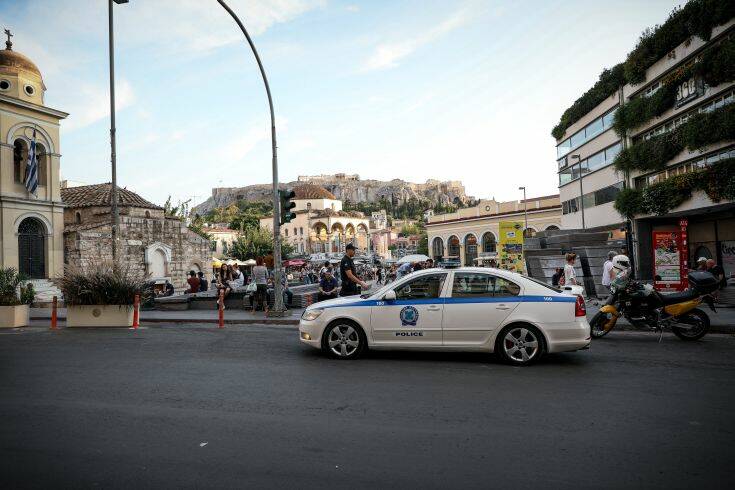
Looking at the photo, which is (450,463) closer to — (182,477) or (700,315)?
(182,477)

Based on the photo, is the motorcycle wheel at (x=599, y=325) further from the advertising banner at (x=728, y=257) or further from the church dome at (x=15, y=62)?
the church dome at (x=15, y=62)

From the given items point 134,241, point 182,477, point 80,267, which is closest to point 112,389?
point 182,477

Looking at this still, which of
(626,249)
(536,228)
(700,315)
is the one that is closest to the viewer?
(700,315)

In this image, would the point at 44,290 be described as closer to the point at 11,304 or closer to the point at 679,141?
the point at 11,304

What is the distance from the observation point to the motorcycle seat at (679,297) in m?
9.53

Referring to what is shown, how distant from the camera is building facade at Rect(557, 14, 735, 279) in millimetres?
21859

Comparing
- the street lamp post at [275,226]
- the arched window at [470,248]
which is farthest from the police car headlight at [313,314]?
the arched window at [470,248]

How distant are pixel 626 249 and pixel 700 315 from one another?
20.3 meters

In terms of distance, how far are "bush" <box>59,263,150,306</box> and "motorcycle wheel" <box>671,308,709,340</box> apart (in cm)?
1197

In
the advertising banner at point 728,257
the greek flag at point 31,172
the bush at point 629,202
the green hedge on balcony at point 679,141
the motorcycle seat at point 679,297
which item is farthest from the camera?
the bush at point 629,202

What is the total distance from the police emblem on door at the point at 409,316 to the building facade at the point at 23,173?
22088 millimetres

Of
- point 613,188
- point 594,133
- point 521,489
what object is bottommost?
point 521,489

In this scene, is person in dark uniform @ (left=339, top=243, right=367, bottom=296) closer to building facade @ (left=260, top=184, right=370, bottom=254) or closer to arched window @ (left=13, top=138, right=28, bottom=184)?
arched window @ (left=13, top=138, right=28, bottom=184)

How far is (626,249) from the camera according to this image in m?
28.3
